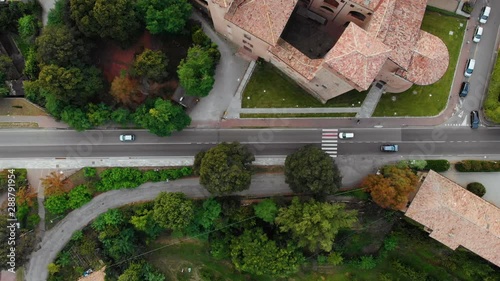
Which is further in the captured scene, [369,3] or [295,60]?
[295,60]

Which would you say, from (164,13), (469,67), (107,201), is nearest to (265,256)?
(107,201)

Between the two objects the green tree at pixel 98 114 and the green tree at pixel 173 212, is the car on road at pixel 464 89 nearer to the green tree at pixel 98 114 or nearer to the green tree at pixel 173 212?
the green tree at pixel 173 212

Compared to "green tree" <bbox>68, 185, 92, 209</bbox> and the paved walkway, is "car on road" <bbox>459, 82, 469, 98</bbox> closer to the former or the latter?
the paved walkway

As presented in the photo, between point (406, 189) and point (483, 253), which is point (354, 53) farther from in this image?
point (483, 253)

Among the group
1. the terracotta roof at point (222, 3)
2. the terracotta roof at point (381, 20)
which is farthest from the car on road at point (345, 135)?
the terracotta roof at point (222, 3)

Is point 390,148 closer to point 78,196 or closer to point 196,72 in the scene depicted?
point 196,72

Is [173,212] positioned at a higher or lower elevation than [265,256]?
higher

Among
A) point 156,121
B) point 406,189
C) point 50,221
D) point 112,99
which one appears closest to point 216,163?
point 156,121
